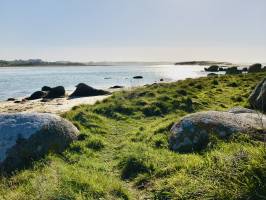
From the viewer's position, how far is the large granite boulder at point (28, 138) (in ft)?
39.7

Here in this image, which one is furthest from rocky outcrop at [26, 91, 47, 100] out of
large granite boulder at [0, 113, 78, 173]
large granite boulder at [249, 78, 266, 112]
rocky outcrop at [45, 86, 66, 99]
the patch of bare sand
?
large granite boulder at [0, 113, 78, 173]

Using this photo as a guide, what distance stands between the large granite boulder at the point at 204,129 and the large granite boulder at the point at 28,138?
142 inches

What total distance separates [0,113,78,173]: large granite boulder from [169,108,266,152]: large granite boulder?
11.9 ft

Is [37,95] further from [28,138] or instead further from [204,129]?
[204,129]

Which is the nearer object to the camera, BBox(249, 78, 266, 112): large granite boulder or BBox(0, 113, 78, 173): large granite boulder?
BBox(0, 113, 78, 173): large granite boulder

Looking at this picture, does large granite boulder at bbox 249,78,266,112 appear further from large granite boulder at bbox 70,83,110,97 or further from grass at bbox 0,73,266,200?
large granite boulder at bbox 70,83,110,97

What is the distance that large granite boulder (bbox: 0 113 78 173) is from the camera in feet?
39.7

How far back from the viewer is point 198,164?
9805mm

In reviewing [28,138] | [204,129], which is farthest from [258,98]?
[28,138]

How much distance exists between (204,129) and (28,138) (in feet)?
17.7

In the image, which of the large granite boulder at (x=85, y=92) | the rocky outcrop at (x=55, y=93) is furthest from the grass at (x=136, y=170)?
the rocky outcrop at (x=55, y=93)

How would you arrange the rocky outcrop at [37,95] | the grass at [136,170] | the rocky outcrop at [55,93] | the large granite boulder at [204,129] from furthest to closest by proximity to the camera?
the rocky outcrop at [37,95]
the rocky outcrop at [55,93]
the large granite boulder at [204,129]
the grass at [136,170]

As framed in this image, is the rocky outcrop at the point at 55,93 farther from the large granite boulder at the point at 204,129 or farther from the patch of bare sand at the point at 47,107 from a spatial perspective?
the large granite boulder at the point at 204,129

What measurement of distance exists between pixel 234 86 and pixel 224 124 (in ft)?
69.7
